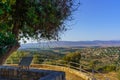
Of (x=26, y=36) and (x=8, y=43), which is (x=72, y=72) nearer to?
(x=26, y=36)

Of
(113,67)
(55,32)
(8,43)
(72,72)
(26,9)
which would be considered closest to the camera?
(8,43)

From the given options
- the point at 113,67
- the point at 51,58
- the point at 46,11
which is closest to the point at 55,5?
→ the point at 46,11

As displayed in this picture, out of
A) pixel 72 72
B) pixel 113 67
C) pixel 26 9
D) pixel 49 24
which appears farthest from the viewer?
pixel 113 67

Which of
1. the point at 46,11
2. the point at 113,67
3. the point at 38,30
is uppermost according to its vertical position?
the point at 46,11

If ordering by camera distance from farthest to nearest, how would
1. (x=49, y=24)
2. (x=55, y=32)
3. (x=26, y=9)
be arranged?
(x=55, y=32) → (x=49, y=24) → (x=26, y=9)

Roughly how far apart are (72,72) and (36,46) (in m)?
7.13

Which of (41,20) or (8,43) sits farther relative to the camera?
(41,20)

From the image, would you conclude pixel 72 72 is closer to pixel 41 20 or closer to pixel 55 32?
pixel 55 32

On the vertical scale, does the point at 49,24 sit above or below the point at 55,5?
below

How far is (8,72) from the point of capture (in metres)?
8.02

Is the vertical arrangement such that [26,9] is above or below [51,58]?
above

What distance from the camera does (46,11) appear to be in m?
7.46

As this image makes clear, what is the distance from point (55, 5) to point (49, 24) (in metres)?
0.67

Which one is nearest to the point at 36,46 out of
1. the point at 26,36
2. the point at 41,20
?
the point at 26,36
